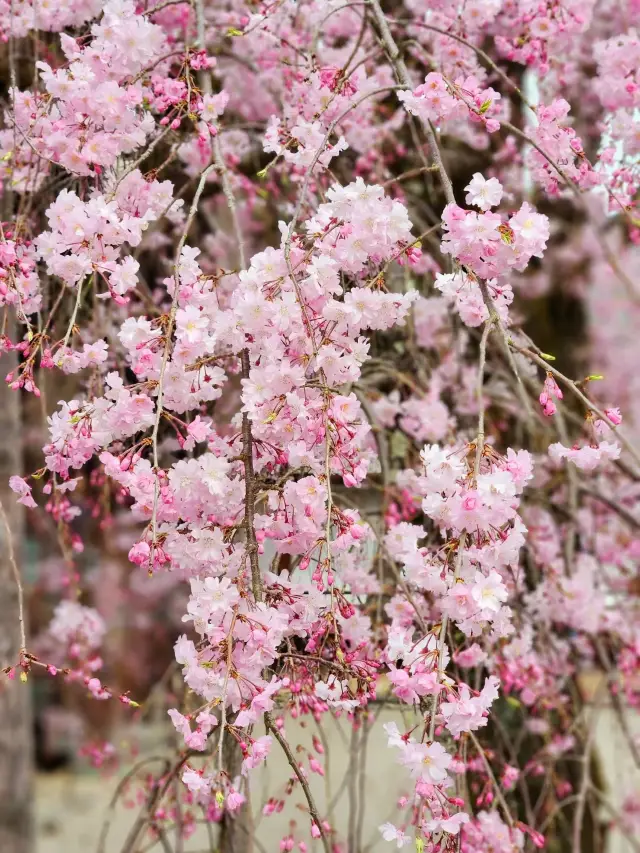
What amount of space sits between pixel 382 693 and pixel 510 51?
138cm

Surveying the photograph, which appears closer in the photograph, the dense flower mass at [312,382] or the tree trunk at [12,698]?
the dense flower mass at [312,382]

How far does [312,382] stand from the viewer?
138 cm

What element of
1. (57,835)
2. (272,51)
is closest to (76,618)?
(272,51)

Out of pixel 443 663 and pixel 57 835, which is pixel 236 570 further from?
pixel 57 835

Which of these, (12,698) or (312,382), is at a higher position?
(312,382)

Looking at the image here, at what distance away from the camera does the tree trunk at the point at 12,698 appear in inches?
134

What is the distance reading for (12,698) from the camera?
3.78m

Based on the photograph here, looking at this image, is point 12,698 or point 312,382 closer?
point 312,382

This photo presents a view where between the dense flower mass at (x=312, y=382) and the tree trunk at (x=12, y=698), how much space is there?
750 mm

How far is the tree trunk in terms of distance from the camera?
11.2 ft

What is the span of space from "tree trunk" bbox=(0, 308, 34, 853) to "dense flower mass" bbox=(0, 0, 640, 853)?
750 millimetres

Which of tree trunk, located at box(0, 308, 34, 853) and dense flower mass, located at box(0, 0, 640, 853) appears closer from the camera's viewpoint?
dense flower mass, located at box(0, 0, 640, 853)

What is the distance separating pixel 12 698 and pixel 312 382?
289 centimetres

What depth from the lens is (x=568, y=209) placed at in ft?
14.8
